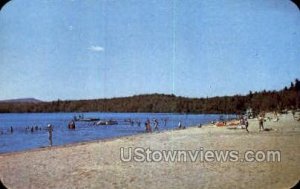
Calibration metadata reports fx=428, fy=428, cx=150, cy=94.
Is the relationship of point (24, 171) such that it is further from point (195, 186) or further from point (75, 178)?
point (195, 186)

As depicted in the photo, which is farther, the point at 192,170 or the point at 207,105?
the point at 207,105

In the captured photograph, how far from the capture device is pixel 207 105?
56.4 metres

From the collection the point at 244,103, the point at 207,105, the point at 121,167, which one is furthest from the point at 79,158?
the point at 207,105

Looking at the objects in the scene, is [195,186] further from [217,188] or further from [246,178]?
[246,178]

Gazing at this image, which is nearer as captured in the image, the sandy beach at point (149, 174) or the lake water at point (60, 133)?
the sandy beach at point (149, 174)

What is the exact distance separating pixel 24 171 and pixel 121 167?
1605mm

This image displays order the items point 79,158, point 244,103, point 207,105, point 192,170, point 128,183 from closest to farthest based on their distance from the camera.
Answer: point 128,183 → point 192,170 → point 79,158 → point 244,103 → point 207,105

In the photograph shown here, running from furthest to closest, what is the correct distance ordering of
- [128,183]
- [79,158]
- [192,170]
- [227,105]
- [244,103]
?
1. [227,105]
2. [244,103]
3. [79,158]
4. [192,170]
5. [128,183]

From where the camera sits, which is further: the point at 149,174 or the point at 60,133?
the point at 60,133

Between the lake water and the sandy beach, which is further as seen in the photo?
the lake water

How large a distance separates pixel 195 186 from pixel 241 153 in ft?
11.8

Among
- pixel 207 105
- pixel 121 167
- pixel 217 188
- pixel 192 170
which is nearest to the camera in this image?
pixel 217 188

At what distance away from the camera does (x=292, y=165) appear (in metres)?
6.76

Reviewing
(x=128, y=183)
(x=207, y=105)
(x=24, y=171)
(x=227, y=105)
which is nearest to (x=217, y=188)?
(x=128, y=183)
